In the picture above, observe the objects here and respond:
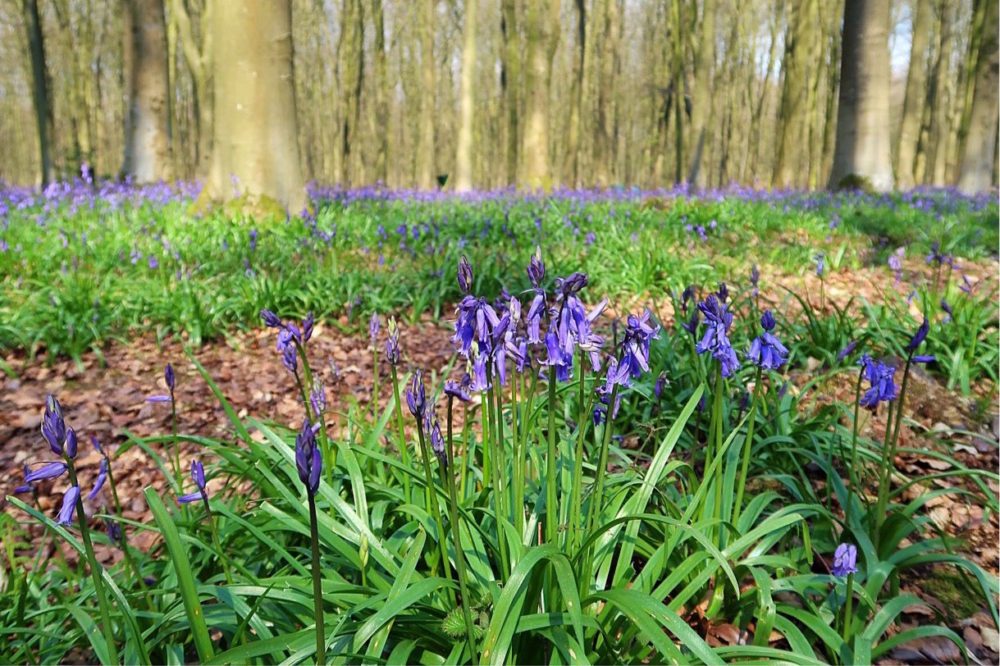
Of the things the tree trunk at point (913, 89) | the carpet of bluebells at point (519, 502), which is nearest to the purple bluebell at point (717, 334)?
the carpet of bluebells at point (519, 502)

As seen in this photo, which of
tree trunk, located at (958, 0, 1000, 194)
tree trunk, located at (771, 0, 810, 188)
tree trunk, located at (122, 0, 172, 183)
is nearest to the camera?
tree trunk, located at (122, 0, 172, 183)

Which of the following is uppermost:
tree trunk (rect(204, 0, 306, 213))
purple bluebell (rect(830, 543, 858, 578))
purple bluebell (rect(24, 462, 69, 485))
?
tree trunk (rect(204, 0, 306, 213))

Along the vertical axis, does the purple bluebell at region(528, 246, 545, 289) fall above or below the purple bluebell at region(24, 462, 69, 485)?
above

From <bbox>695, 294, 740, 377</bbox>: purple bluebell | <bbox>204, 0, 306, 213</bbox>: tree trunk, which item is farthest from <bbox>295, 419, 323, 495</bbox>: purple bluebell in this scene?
<bbox>204, 0, 306, 213</bbox>: tree trunk

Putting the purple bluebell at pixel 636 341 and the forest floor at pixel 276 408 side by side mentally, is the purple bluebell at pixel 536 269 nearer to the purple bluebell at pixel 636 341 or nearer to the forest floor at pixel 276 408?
the purple bluebell at pixel 636 341

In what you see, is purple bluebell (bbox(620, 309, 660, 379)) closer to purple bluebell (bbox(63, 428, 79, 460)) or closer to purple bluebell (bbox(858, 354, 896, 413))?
purple bluebell (bbox(858, 354, 896, 413))

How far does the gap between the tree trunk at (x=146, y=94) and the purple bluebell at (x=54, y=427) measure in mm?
11460

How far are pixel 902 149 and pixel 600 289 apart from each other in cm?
1393

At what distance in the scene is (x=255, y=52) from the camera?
6125mm

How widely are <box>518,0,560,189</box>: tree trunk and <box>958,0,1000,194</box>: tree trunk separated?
8.51 meters

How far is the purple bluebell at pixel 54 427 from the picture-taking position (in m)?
1.08

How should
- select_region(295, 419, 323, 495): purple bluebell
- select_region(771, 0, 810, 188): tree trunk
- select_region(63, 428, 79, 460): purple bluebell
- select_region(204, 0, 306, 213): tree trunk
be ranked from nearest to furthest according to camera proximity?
select_region(295, 419, 323, 495): purple bluebell
select_region(63, 428, 79, 460): purple bluebell
select_region(204, 0, 306, 213): tree trunk
select_region(771, 0, 810, 188): tree trunk

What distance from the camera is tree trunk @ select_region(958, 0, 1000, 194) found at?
11859 millimetres

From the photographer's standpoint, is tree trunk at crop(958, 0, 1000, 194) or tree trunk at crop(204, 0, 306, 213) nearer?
tree trunk at crop(204, 0, 306, 213)
